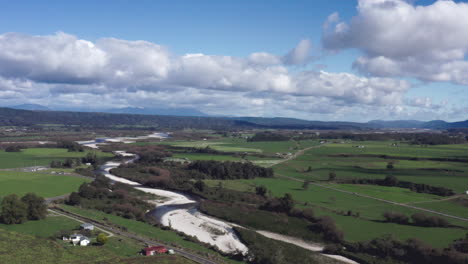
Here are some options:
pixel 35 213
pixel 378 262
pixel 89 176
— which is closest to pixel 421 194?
pixel 378 262

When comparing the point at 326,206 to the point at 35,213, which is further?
the point at 326,206

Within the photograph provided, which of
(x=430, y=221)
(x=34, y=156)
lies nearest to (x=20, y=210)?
(x=430, y=221)

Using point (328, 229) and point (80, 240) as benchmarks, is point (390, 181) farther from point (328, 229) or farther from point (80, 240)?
point (80, 240)

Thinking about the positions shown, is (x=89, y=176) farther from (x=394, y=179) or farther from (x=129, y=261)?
(x=394, y=179)

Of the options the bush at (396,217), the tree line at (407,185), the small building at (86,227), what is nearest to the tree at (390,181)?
the tree line at (407,185)

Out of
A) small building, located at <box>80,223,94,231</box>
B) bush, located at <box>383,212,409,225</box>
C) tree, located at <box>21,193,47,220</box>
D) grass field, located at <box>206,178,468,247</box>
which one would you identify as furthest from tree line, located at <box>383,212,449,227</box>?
tree, located at <box>21,193,47,220</box>

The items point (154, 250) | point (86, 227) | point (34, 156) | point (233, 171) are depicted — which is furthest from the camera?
point (34, 156)
